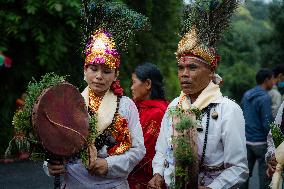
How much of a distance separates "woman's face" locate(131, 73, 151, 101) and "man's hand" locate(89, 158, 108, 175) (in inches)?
68.0

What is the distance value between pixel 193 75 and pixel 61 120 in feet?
3.18

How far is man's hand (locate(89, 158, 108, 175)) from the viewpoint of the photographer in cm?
384

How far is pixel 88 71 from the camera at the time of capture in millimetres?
4129

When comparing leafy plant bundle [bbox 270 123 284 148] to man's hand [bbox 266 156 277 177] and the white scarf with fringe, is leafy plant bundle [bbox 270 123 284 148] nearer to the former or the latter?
man's hand [bbox 266 156 277 177]

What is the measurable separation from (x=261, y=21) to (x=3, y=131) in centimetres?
3638

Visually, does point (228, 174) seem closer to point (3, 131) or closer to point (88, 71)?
point (88, 71)

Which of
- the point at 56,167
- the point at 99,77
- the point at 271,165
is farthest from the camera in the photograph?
the point at 99,77

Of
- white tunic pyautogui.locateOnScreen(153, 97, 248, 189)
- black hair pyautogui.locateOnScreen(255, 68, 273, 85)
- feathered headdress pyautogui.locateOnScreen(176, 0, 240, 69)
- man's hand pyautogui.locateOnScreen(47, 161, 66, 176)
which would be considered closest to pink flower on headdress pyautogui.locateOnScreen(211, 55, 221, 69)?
feathered headdress pyautogui.locateOnScreen(176, 0, 240, 69)

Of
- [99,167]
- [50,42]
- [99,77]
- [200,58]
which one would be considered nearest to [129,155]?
[99,167]

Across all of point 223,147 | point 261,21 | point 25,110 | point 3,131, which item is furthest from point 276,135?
point 261,21

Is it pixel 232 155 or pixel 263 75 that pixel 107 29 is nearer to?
pixel 232 155

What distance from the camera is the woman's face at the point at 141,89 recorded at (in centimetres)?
554

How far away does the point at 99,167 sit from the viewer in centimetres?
385

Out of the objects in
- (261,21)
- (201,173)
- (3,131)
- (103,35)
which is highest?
(261,21)
